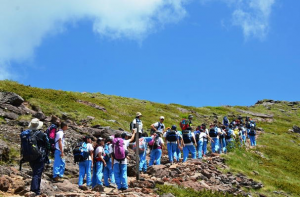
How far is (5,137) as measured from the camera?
17391mm

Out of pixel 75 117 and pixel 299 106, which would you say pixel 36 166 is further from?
pixel 299 106

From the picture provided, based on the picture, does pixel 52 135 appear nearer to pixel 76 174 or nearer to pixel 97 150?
pixel 97 150

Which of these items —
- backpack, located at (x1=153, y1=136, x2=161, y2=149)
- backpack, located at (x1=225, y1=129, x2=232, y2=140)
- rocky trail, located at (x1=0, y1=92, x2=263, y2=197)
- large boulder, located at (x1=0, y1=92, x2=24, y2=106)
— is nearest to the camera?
rocky trail, located at (x1=0, y1=92, x2=263, y2=197)

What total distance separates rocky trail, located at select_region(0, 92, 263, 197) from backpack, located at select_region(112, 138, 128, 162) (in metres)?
1.19

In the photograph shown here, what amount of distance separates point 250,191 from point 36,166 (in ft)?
34.0

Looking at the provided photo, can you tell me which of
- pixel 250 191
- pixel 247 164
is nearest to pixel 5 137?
pixel 250 191

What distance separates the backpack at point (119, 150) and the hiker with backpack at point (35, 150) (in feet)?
8.86

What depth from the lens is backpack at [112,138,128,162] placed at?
11.6 meters

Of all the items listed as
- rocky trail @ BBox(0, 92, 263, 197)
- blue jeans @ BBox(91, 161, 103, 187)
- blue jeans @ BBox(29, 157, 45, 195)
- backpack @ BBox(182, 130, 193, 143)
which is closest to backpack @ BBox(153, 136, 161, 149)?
rocky trail @ BBox(0, 92, 263, 197)

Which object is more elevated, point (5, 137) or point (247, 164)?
point (5, 137)

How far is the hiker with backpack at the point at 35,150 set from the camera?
30.9 ft

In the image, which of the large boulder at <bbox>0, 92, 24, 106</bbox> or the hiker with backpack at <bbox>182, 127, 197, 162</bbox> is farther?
the large boulder at <bbox>0, 92, 24, 106</bbox>

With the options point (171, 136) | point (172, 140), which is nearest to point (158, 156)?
point (172, 140)

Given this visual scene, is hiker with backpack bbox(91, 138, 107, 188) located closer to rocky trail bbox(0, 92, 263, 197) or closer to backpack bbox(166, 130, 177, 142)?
rocky trail bbox(0, 92, 263, 197)
